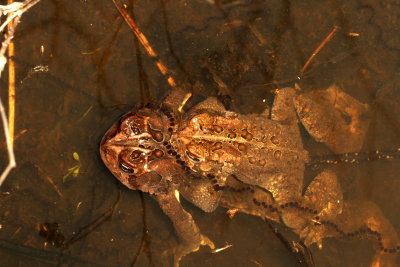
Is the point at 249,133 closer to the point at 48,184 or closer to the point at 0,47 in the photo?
the point at 48,184

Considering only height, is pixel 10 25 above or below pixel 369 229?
above

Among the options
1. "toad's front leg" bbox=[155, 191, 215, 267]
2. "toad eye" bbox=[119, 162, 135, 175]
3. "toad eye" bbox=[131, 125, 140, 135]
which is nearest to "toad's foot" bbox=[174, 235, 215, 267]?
"toad's front leg" bbox=[155, 191, 215, 267]

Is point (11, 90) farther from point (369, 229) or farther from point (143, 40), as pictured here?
point (369, 229)

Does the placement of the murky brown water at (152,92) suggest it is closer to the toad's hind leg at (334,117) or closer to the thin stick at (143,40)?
the thin stick at (143,40)

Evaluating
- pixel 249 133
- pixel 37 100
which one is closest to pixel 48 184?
pixel 37 100

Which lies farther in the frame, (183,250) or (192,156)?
(183,250)

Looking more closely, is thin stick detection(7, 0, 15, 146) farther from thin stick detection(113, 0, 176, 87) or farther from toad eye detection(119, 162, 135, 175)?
toad eye detection(119, 162, 135, 175)

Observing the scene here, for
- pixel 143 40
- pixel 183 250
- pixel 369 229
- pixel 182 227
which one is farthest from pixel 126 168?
pixel 369 229
